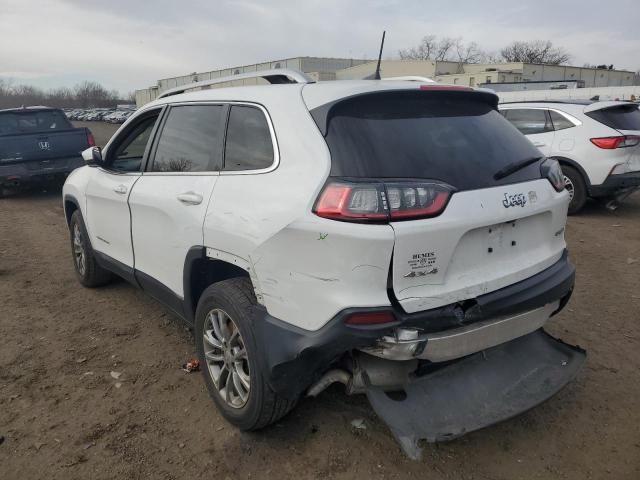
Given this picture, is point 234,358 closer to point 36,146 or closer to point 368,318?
point 368,318

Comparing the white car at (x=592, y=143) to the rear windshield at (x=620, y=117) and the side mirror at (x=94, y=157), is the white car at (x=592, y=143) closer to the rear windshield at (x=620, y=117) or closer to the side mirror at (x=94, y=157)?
the rear windshield at (x=620, y=117)

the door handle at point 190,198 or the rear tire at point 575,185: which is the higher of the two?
the door handle at point 190,198

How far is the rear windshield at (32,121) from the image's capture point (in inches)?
373

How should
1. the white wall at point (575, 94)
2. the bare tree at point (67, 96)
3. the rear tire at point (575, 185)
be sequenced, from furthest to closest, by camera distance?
the bare tree at point (67, 96) → the white wall at point (575, 94) → the rear tire at point (575, 185)

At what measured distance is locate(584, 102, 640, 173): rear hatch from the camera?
714 cm

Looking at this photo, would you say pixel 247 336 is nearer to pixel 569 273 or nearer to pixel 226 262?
pixel 226 262

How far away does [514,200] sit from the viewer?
244 centimetres

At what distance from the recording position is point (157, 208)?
10.6 ft

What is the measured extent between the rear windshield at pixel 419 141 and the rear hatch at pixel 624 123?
5540 mm

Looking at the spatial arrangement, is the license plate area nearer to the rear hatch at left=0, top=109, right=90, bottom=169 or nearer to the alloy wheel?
the alloy wheel

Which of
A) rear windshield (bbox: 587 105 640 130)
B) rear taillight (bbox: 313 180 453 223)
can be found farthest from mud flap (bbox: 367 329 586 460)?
rear windshield (bbox: 587 105 640 130)

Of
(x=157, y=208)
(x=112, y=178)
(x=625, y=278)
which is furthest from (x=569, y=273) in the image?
(x=112, y=178)

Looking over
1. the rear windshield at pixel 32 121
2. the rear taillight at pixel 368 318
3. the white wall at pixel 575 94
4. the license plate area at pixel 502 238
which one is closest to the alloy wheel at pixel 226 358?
the rear taillight at pixel 368 318

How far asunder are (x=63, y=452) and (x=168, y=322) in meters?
1.61
